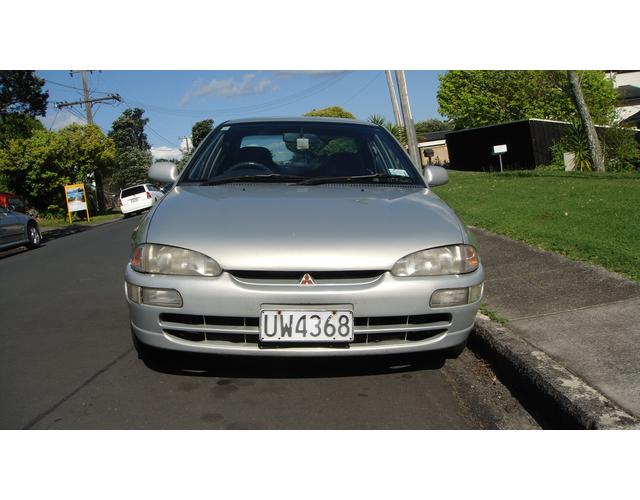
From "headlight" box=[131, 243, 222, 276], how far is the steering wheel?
4.00 feet

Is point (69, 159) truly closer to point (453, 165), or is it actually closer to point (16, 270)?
point (453, 165)

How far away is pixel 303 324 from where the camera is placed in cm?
284

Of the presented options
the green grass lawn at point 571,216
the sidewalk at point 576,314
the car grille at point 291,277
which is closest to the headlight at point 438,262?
the car grille at point 291,277

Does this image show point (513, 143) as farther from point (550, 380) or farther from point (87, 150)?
point (550, 380)

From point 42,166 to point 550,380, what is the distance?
100 feet

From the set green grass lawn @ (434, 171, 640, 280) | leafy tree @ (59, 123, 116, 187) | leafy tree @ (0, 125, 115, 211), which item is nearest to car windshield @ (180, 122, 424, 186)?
green grass lawn @ (434, 171, 640, 280)

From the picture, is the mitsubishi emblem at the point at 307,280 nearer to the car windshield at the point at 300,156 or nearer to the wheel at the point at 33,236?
the car windshield at the point at 300,156

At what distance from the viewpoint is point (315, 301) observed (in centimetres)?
281

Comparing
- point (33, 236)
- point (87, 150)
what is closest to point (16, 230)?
point (33, 236)

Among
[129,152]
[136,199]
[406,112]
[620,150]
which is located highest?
[129,152]

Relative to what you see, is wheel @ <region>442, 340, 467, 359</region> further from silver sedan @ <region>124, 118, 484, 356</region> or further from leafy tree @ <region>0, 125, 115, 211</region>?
leafy tree @ <region>0, 125, 115, 211</region>

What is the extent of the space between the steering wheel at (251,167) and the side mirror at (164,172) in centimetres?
49

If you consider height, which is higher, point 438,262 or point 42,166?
point 42,166

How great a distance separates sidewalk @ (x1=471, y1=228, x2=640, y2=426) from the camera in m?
3.16
